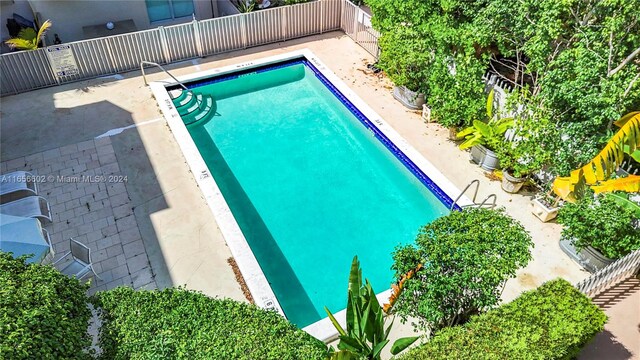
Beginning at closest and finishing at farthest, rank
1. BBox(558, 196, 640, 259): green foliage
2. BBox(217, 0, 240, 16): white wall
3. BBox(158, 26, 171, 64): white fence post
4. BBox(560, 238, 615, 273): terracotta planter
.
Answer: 1. BBox(558, 196, 640, 259): green foliage
2. BBox(560, 238, 615, 273): terracotta planter
3. BBox(158, 26, 171, 64): white fence post
4. BBox(217, 0, 240, 16): white wall

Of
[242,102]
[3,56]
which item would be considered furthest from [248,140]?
[3,56]

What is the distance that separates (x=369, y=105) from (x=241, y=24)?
691cm

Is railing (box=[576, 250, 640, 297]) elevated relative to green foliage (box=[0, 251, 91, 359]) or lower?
lower

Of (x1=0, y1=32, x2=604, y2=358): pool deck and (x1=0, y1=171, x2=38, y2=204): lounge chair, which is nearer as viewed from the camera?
(x1=0, y1=32, x2=604, y2=358): pool deck

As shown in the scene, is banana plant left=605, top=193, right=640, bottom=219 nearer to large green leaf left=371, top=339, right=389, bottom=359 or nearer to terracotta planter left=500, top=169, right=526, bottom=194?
terracotta planter left=500, top=169, right=526, bottom=194

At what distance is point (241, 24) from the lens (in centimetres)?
1864

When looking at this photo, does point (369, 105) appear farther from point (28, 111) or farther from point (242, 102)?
point (28, 111)

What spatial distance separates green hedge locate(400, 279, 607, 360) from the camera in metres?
7.05

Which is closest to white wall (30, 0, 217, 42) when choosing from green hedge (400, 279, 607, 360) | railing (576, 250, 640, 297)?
green hedge (400, 279, 607, 360)

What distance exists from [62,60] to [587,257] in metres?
18.3

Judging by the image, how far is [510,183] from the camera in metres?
12.8

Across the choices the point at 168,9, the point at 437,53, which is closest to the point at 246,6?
the point at 168,9

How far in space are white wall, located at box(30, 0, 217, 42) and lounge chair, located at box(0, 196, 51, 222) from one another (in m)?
10.4

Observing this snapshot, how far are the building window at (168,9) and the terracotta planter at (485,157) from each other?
596 inches
